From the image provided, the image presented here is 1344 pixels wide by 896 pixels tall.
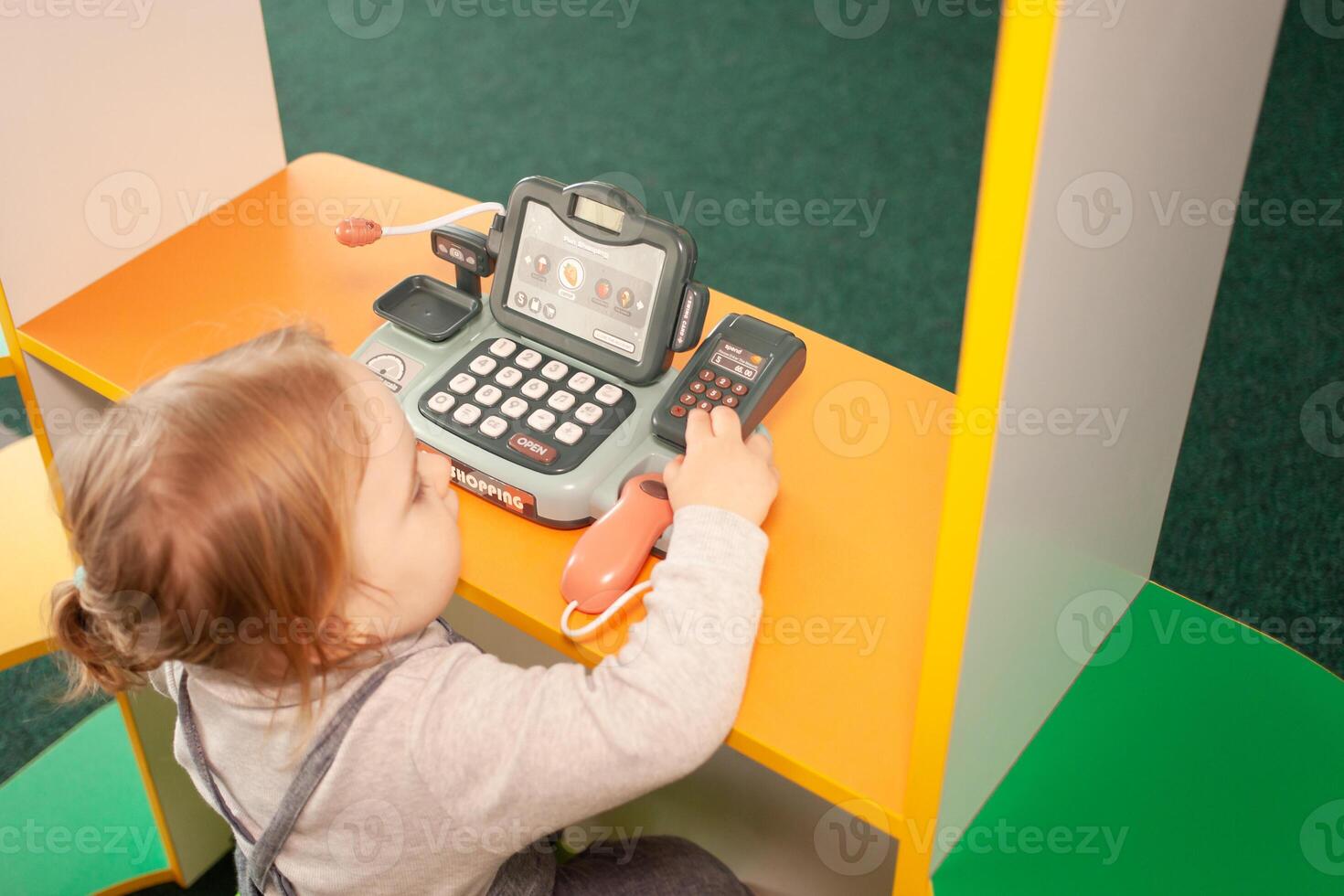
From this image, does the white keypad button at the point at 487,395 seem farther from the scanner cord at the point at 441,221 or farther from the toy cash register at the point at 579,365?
the scanner cord at the point at 441,221

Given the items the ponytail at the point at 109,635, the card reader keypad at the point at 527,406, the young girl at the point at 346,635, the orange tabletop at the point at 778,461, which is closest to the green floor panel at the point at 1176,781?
the orange tabletop at the point at 778,461

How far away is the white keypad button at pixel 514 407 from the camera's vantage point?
96 centimetres

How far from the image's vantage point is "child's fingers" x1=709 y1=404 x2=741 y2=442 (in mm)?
907

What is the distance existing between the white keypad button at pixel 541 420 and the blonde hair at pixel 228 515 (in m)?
0.19

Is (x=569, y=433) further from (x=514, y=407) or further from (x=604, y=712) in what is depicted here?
(x=604, y=712)

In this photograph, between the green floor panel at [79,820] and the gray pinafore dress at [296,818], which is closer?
the gray pinafore dress at [296,818]

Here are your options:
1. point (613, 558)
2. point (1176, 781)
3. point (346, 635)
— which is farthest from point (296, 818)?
point (1176, 781)

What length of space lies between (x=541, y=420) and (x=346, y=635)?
244mm

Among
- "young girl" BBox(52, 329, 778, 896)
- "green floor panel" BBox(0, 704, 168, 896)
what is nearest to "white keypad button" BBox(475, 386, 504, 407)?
"young girl" BBox(52, 329, 778, 896)

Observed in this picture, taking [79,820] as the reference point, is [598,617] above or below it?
above

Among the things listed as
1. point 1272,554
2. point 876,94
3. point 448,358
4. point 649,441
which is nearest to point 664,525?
point 649,441

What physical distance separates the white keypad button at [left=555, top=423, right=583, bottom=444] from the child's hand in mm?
78

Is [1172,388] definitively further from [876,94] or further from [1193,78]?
[876,94]

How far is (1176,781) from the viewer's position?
3.13 ft
